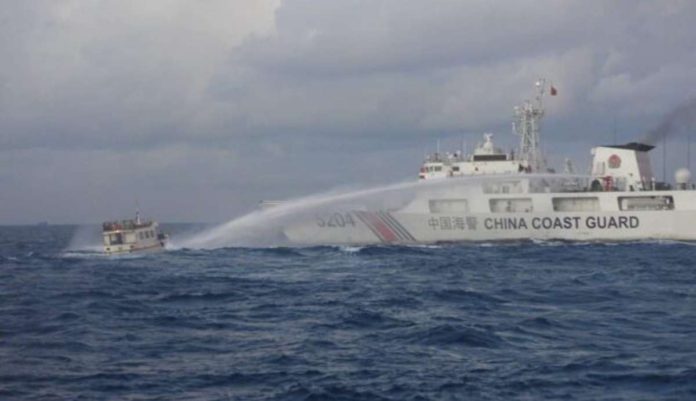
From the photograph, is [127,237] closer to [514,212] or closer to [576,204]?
[514,212]

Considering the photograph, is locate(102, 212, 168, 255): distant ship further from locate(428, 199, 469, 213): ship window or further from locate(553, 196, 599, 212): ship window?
locate(553, 196, 599, 212): ship window

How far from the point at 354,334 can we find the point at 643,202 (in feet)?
168

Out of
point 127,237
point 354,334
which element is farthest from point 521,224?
point 354,334

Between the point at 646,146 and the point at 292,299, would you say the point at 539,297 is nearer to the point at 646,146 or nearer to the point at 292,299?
the point at 292,299

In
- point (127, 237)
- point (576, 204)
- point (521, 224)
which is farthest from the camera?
point (576, 204)

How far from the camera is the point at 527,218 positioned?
65500 mm

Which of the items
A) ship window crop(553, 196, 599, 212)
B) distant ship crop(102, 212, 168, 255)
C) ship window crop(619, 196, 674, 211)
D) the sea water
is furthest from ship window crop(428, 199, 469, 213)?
the sea water

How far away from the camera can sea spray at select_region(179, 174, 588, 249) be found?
67.5 meters

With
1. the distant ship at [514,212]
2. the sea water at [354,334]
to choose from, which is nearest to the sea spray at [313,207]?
the distant ship at [514,212]

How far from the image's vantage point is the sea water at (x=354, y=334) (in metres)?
15.4

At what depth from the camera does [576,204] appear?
2650 inches

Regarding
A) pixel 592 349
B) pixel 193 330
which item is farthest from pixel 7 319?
pixel 592 349

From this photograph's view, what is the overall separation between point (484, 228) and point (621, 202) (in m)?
10.7

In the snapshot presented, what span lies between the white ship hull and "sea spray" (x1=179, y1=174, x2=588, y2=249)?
42.3 inches
